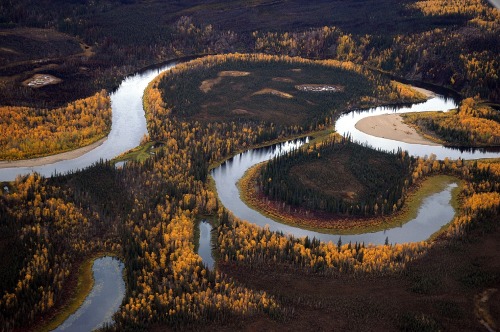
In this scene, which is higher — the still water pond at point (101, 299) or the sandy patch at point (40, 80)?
the sandy patch at point (40, 80)

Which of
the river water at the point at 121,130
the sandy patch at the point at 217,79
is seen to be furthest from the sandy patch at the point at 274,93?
the river water at the point at 121,130

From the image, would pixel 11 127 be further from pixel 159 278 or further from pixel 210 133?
pixel 159 278

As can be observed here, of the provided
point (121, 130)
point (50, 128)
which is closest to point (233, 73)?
point (121, 130)

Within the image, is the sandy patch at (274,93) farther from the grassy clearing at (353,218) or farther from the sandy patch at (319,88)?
the grassy clearing at (353,218)

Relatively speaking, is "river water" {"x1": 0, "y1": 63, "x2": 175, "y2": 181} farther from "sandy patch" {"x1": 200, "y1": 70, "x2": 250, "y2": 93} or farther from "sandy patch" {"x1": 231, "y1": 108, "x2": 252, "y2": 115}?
"sandy patch" {"x1": 231, "y1": 108, "x2": 252, "y2": 115}

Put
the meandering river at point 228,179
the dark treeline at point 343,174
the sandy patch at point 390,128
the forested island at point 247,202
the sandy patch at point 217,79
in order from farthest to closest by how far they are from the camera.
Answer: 1. the sandy patch at point 217,79
2. the sandy patch at point 390,128
3. the dark treeline at point 343,174
4. the meandering river at point 228,179
5. the forested island at point 247,202

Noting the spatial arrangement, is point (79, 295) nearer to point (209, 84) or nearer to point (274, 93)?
point (274, 93)
